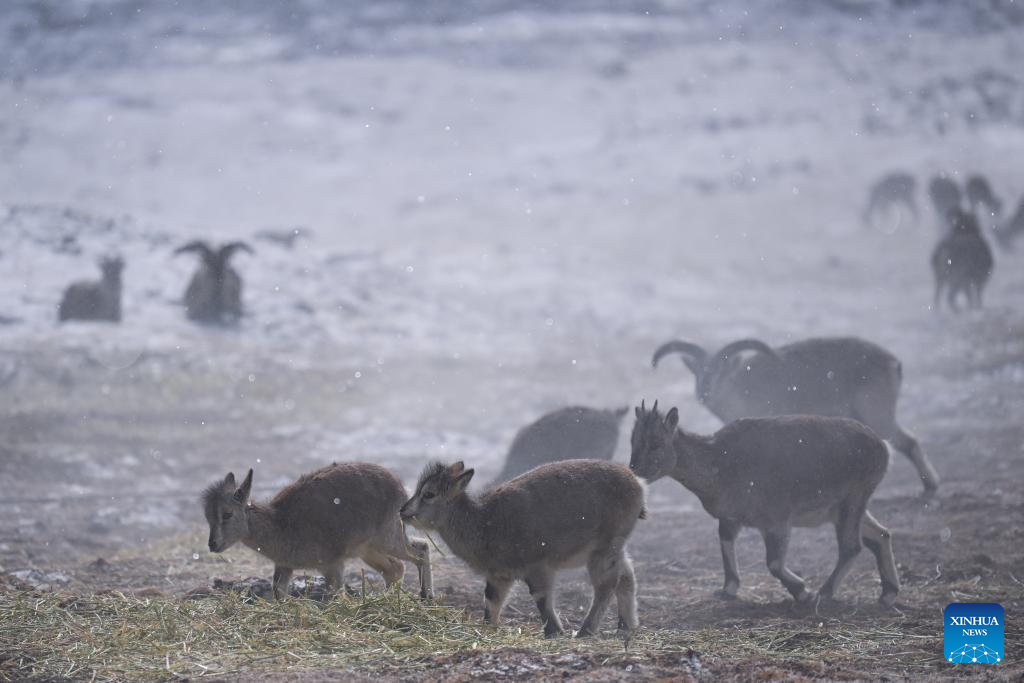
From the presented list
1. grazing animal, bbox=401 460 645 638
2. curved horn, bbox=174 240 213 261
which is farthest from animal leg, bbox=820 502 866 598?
curved horn, bbox=174 240 213 261

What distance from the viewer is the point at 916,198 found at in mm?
39781

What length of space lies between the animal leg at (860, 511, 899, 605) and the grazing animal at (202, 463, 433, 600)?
361cm

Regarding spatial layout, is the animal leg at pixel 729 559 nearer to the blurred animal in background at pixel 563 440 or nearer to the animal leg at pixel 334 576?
the blurred animal in background at pixel 563 440

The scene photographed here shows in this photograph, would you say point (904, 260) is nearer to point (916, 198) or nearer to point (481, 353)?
point (916, 198)

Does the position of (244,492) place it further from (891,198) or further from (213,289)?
(891,198)

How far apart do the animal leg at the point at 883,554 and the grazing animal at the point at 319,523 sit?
3.61m

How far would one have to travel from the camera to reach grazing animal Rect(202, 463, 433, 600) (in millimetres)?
9242

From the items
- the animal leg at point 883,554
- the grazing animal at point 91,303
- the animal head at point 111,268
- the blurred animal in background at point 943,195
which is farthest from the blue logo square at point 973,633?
the blurred animal in background at point 943,195

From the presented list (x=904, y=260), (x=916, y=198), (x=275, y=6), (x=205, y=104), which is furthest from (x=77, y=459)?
(x=275, y=6)

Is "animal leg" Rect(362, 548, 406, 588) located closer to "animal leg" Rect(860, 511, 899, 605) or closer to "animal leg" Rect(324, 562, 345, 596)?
"animal leg" Rect(324, 562, 345, 596)

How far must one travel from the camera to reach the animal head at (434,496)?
877 centimetres

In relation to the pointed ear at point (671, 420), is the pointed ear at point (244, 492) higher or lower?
lower

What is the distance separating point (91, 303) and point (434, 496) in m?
16.3

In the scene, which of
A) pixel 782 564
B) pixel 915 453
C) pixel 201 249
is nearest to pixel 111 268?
pixel 201 249
